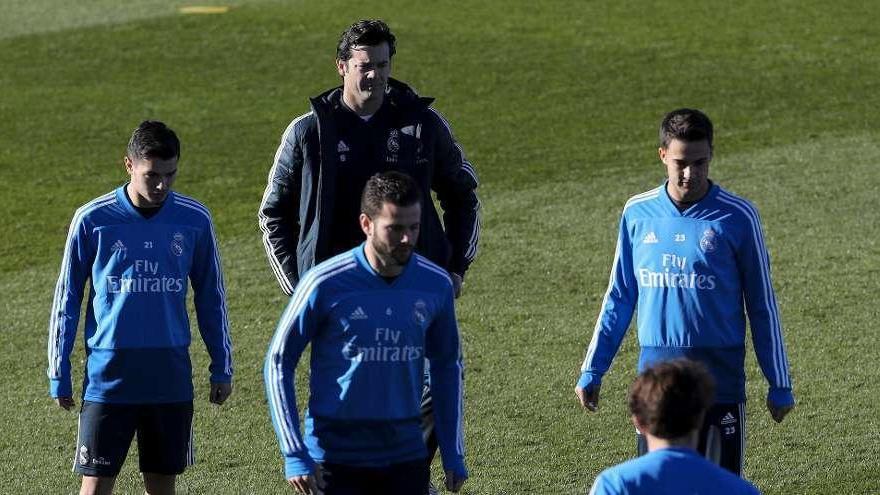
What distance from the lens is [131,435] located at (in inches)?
250

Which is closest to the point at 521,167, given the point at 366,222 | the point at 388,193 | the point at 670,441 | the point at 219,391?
the point at 219,391

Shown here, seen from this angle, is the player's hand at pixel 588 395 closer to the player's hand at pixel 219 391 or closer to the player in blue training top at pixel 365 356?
the player in blue training top at pixel 365 356

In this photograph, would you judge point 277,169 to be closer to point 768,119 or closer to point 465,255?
point 465,255

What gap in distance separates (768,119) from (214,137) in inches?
213

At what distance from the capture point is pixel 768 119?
1588 centimetres

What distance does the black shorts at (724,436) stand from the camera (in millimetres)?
5926

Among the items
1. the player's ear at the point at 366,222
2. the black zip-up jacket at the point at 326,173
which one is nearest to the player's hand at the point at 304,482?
the player's ear at the point at 366,222

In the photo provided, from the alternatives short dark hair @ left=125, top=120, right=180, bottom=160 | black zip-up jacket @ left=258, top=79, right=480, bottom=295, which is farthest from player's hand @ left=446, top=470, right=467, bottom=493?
short dark hair @ left=125, top=120, right=180, bottom=160

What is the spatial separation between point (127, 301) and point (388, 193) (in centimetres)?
171

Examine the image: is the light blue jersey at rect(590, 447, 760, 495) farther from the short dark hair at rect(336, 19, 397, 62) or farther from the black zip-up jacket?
the short dark hair at rect(336, 19, 397, 62)

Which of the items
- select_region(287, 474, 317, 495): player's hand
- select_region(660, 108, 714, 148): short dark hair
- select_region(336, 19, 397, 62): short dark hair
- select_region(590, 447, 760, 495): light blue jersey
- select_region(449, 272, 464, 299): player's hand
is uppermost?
select_region(336, 19, 397, 62): short dark hair

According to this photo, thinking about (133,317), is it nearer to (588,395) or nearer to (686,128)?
(588,395)

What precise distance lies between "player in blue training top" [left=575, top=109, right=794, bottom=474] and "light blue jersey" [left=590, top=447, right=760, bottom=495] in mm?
1842

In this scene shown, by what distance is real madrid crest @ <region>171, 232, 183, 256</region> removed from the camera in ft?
20.7
